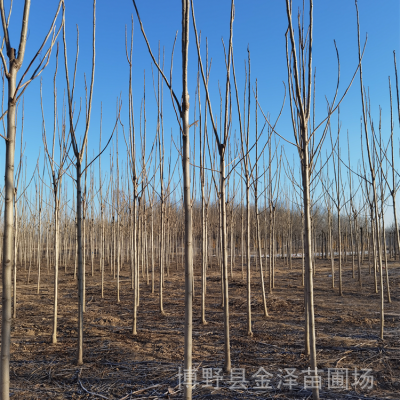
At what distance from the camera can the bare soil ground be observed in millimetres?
2695

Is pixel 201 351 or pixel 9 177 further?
pixel 201 351

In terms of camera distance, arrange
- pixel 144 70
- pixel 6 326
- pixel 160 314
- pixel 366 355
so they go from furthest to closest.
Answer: pixel 160 314 → pixel 144 70 → pixel 366 355 → pixel 6 326

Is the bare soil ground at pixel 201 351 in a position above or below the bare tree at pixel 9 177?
below

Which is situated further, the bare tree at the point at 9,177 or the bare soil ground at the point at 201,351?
the bare soil ground at the point at 201,351

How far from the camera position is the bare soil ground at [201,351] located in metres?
2.70

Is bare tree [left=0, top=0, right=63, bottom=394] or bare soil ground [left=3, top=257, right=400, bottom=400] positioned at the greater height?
bare tree [left=0, top=0, right=63, bottom=394]

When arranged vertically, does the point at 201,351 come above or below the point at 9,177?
below

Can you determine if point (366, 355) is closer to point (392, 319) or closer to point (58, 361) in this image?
point (392, 319)

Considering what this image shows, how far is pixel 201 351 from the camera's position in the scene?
363cm

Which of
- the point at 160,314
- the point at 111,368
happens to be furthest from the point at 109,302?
the point at 111,368

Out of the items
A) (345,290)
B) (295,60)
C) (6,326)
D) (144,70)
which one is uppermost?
(144,70)

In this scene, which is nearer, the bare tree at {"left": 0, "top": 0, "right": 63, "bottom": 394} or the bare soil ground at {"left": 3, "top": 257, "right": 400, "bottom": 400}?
the bare tree at {"left": 0, "top": 0, "right": 63, "bottom": 394}

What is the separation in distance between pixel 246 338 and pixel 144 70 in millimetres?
4019

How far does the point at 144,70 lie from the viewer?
4.96 meters
